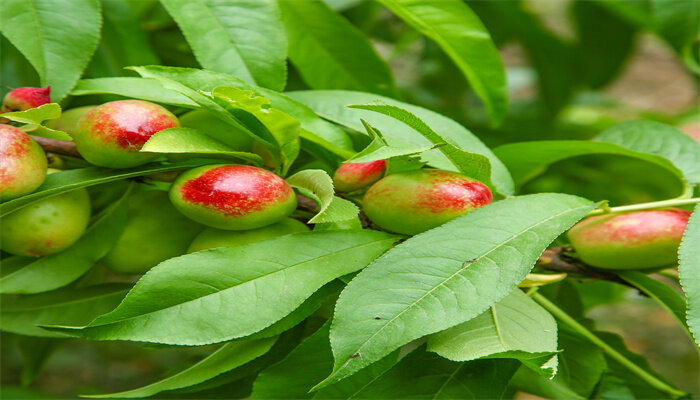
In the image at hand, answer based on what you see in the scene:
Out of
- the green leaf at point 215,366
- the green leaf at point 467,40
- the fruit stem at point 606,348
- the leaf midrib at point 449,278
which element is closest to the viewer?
the leaf midrib at point 449,278

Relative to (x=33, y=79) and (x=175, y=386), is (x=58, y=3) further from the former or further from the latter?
(x=175, y=386)

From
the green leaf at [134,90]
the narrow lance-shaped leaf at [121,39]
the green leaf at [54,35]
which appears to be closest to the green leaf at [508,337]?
the green leaf at [134,90]

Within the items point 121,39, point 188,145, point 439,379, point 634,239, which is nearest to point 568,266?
point 634,239

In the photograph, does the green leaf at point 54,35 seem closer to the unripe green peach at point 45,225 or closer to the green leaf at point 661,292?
the unripe green peach at point 45,225

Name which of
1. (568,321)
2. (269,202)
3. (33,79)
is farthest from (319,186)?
(33,79)

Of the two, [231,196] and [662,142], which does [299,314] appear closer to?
[231,196]

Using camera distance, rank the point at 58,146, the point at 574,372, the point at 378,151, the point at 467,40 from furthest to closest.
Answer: the point at 467,40 → the point at 574,372 → the point at 58,146 → the point at 378,151
